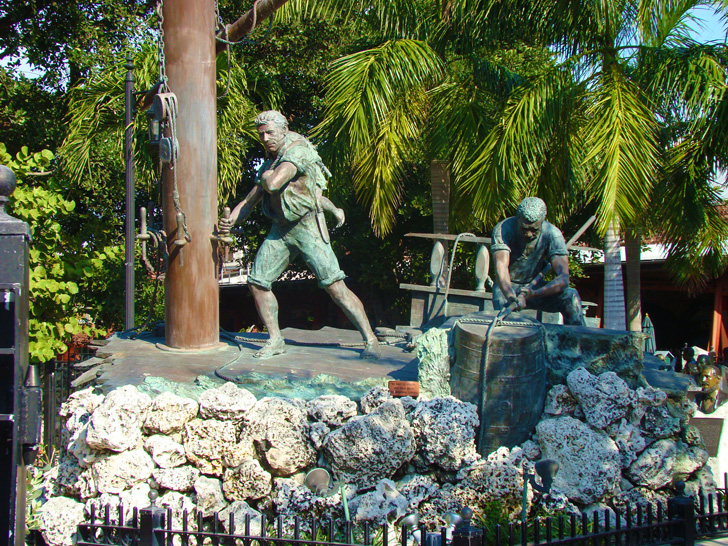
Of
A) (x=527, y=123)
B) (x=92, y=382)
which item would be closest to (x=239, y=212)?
(x=92, y=382)

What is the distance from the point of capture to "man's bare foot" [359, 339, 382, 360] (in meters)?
6.02

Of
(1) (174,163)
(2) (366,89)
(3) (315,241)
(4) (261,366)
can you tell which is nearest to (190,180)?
(1) (174,163)

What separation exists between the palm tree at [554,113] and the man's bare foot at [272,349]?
355cm

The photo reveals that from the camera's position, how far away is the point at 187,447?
444 cm

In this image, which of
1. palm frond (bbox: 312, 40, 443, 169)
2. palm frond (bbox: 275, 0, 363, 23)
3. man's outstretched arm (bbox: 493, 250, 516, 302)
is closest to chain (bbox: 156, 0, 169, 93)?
man's outstretched arm (bbox: 493, 250, 516, 302)

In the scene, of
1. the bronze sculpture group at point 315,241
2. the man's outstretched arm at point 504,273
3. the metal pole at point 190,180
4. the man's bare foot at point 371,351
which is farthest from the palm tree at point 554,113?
the metal pole at point 190,180

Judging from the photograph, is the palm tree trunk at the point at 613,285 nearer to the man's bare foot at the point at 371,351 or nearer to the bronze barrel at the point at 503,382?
the man's bare foot at the point at 371,351

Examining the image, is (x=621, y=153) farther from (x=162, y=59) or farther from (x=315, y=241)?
(x=162, y=59)

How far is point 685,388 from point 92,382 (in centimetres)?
402

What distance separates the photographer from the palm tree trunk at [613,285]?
10.3 meters

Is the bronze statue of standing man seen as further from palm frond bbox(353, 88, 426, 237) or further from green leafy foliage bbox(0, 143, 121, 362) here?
palm frond bbox(353, 88, 426, 237)

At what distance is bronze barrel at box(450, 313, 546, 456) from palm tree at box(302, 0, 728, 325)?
3364mm

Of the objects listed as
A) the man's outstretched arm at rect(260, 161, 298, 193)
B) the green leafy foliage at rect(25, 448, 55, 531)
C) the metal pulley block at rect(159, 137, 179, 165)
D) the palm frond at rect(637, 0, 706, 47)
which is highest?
the palm frond at rect(637, 0, 706, 47)

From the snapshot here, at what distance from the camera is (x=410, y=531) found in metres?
4.13
